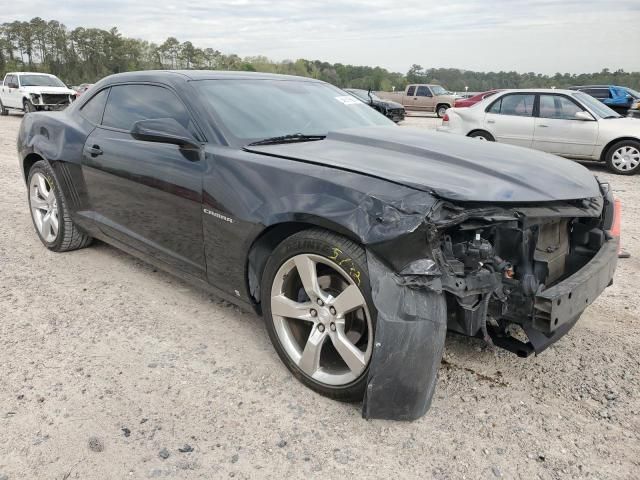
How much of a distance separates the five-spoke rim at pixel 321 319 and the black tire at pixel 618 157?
8559 millimetres

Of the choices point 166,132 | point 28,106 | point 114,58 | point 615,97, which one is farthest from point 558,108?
point 114,58

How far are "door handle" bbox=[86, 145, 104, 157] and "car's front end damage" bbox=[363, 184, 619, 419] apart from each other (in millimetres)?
2511

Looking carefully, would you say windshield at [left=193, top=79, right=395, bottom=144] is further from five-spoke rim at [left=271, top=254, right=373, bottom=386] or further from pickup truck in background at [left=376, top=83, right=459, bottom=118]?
pickup truck in background at [left=376, top=83, right=459, bottom=118]

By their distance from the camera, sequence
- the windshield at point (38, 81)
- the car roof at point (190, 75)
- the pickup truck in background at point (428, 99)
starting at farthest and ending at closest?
the pickup truck in background at point (428, 99), the windshield at point (38, 81), the car roof at point (190, 75)

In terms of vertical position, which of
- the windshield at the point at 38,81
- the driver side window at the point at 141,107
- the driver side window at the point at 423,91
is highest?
the windshield at the point at 38,81

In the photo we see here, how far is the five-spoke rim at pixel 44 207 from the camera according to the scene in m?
4.54

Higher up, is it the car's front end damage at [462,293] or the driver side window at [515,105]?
the driver side window at [515,105]

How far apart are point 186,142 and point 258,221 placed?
0.77 metres

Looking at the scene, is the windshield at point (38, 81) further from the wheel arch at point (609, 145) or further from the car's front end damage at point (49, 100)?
the wheel arch at point (609, 145)

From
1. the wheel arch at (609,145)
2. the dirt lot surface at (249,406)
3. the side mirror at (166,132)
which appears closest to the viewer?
the dirt lot surface at (249,406)

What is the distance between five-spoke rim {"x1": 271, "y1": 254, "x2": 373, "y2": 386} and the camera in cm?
239

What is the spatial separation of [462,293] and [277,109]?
1.83m

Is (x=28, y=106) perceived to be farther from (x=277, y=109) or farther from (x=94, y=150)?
(x=277, y=109)

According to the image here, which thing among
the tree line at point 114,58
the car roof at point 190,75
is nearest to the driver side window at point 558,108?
the car roof at point 190,75
